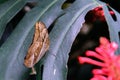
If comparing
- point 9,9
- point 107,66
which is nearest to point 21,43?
point 9,9

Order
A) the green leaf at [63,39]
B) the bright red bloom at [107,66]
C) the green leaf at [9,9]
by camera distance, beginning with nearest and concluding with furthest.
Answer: the bright red bloom at [107,66], the green leaf at [63,39], the green leaf at [9,9]

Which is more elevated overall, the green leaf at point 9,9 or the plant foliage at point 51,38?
the green leaf at point 9,9

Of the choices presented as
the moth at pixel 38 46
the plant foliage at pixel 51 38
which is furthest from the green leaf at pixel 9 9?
the moth at pixel 38 46

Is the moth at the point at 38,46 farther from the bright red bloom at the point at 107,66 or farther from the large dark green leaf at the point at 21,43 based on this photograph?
the bright red bloom at the point at 107,66

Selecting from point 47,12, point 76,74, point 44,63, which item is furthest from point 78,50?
point 44,63

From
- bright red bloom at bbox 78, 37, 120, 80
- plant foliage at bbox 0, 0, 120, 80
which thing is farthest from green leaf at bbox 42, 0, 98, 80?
bright red bloom at bbox 78, 37, 120, 80

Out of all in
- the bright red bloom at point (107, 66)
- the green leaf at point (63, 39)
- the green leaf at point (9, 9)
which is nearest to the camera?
the bright red bloom at point (107, 66)

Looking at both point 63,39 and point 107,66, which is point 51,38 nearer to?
point 63,39
